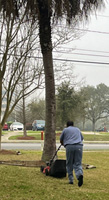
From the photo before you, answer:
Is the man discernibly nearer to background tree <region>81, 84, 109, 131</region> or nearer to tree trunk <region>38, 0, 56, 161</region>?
tree trunk <region>38, 0, 56, 161</region>

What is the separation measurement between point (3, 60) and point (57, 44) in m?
2.42

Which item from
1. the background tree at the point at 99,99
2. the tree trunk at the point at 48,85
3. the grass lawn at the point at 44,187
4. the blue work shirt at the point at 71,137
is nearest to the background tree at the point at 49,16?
the tree trunk at the point at 48,85

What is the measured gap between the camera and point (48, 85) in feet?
26.8

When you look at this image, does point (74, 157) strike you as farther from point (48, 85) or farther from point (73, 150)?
point (48, 85)

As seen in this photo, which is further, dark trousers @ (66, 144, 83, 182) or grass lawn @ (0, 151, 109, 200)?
dark trousers @ (66, 144, 83, 182)

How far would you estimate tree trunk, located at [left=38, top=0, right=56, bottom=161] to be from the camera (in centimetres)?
799

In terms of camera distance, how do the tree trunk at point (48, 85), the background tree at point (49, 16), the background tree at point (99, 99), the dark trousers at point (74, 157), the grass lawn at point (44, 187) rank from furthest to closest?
the background tree at point (99, 99) < the tree trunk at point (48, 85) < the background tree at point (49, 16) < the dark trousers at point (74, 157) < the grass lawn at point (44, 187)

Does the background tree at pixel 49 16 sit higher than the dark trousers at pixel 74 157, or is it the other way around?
the background tree at pixel 49 16

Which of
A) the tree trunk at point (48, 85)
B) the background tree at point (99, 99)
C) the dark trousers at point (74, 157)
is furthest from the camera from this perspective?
the background tree at point (99, 99)

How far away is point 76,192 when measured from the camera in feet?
16.1

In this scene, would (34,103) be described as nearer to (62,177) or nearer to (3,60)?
(3,60)

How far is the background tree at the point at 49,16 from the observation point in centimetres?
718

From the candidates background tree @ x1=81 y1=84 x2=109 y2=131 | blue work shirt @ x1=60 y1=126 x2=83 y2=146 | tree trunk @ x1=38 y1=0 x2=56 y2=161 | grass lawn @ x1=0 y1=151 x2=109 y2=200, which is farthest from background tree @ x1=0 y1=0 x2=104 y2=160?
background tree @ x1=81 y1=84 x2=109 y2=131

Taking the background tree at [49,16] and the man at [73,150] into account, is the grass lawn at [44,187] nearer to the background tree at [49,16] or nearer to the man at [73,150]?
the man at [73,150]
